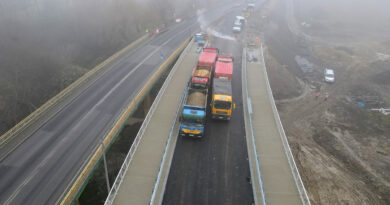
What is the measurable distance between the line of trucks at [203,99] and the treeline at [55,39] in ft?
81.5

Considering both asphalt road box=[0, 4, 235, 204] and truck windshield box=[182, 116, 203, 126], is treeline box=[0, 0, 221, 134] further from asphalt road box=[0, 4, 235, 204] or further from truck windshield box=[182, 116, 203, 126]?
truck windshield box=[182, 116, 203, 126]

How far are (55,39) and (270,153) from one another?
54049 mm

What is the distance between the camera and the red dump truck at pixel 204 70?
3045 centimetres

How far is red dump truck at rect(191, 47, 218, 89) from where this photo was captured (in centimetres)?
3045

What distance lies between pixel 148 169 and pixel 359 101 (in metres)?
42.6

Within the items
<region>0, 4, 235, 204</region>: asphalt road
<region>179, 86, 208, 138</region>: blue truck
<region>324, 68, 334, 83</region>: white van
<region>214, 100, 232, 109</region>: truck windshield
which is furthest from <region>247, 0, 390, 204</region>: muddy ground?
<region>0, 4, 235, 204</region>: asphalt road

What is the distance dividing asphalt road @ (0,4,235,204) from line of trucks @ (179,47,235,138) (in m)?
9.56

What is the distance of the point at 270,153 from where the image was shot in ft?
74.9

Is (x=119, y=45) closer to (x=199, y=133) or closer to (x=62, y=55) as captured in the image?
(x=62, y=55)

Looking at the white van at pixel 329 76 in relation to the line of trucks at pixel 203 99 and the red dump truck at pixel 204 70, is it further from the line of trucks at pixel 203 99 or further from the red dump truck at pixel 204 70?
the line of trucks at pixel 203 99

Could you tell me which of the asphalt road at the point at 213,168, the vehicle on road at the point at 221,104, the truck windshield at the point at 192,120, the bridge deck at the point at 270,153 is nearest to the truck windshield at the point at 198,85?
the vehicle on road at the point at 221,104

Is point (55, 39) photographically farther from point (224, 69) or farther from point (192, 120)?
point (192, 120)

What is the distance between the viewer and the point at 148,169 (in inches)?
812

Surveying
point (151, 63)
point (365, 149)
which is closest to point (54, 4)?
point (151, 63)
